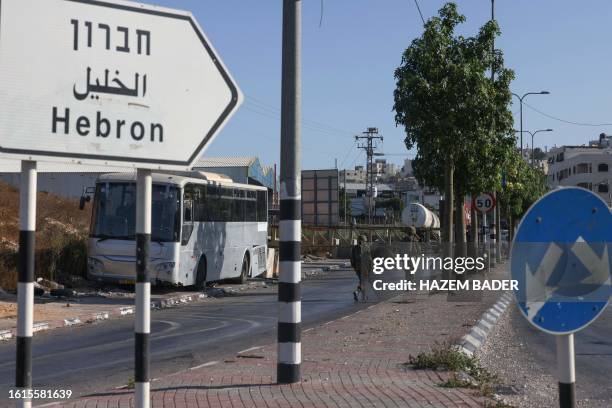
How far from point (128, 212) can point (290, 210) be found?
48.8ft

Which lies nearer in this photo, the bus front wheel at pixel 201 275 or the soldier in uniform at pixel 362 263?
the soldier in uniform at pixel 362 263

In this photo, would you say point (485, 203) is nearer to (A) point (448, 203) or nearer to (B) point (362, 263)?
(A) point (448, 203)

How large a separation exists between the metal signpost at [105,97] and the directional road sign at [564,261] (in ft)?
5.62

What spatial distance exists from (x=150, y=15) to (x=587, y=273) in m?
2.50

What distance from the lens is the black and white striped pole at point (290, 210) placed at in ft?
26.3

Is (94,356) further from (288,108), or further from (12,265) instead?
(12,265)

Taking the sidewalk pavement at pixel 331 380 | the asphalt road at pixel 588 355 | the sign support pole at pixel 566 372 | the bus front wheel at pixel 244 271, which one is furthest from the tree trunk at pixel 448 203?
the sign support pole at pixel 566 372

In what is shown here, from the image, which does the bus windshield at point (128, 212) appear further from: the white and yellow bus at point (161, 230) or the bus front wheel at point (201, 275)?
the bus front wheel at point (201, 275)

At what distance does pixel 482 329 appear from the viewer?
13.5 metres

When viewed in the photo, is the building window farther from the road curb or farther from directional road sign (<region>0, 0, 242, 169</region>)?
directional road sign (<region>0, 0, 242, 169</region>)

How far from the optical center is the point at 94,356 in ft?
38.7

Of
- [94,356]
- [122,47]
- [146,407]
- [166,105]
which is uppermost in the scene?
[122,47]

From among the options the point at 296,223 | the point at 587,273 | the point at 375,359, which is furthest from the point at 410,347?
the point at 587,273

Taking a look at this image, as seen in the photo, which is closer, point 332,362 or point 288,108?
point 288,108
